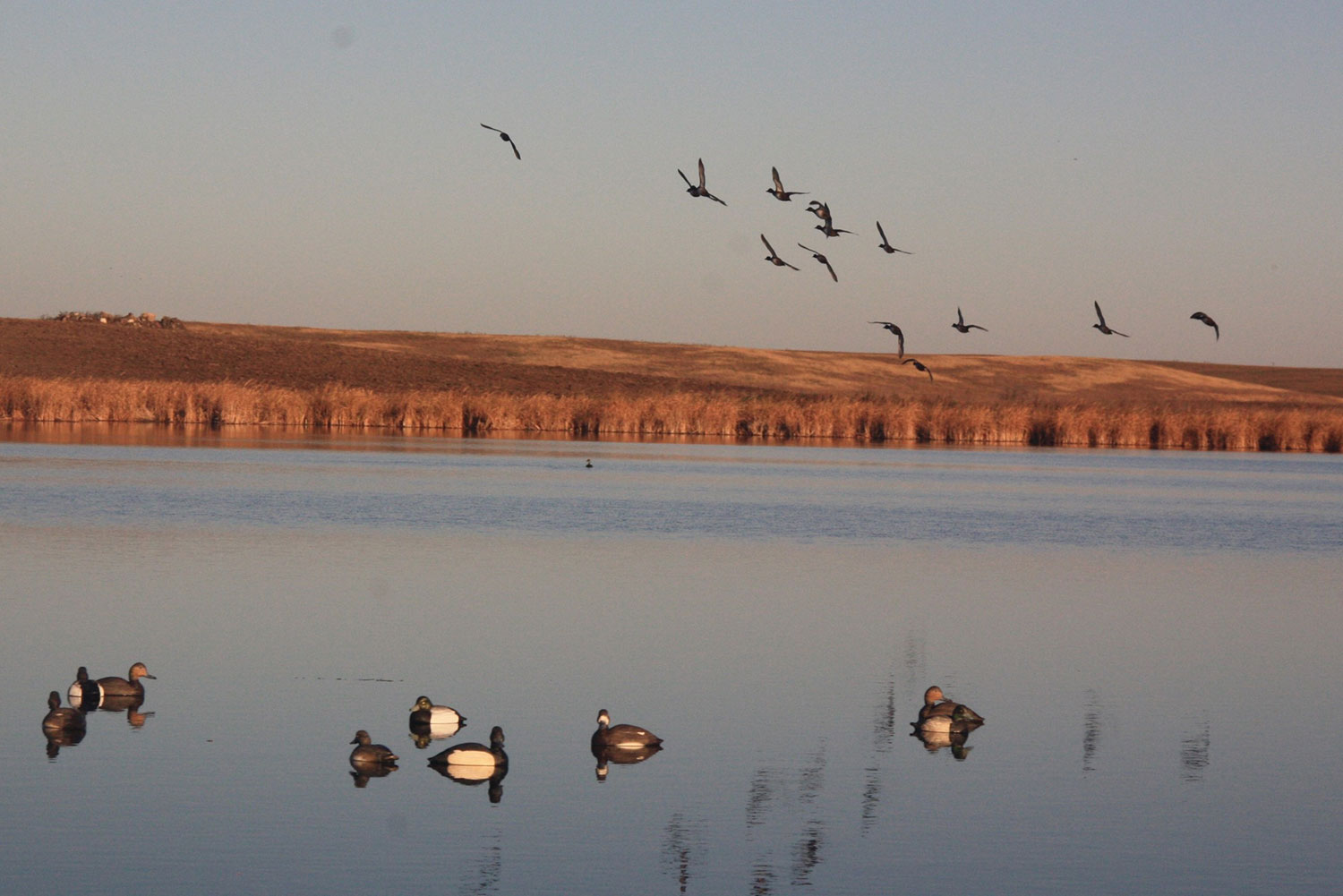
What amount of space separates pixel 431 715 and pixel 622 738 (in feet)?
4.15

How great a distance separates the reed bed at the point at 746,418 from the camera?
55.4m

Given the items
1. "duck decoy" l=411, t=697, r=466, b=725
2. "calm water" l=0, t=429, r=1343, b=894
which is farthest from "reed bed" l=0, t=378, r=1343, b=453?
"duck decoy" l=411, t=697, r=466, b=725

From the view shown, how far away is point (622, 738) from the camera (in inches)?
401

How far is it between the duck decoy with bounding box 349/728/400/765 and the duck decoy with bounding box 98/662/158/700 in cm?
213

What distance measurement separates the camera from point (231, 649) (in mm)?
13438

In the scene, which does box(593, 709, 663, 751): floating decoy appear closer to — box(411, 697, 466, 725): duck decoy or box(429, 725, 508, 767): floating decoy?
box(429, 725, 508, 767): floating decoy

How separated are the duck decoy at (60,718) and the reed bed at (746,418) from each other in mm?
45234

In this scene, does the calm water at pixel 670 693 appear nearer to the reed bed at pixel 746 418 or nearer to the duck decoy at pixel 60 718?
the duck decoy at pixel 60 718

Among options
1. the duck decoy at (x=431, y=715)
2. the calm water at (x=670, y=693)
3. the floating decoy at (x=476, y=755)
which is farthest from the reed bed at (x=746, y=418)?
the floating decoy at (x=476, y=755)

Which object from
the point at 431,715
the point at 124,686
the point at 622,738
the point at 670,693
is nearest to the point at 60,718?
the point at 124,686

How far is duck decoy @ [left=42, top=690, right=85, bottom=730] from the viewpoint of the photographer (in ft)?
33.6

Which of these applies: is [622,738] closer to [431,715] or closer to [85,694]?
[431,715]

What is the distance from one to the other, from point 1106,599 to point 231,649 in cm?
927

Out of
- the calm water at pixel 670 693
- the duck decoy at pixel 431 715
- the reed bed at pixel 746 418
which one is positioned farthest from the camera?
the reed bed at pixel 746 418
